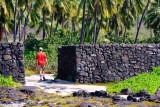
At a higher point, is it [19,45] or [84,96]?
[19,45]

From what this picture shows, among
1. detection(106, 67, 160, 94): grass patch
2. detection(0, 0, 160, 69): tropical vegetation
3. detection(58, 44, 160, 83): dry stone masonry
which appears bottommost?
detection(106, 67, 160, 94): grass patch

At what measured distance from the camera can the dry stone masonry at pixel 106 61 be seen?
19.5 meters

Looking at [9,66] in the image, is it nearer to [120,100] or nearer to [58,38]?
[120,100]

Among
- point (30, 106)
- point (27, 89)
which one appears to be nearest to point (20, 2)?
point (27, 89)

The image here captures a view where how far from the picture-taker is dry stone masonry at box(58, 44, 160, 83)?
1948 cm

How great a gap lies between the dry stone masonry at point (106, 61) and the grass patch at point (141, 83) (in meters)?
0.62

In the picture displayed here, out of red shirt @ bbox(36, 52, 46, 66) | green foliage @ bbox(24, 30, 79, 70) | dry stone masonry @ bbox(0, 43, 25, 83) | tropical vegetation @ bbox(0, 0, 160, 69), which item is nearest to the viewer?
dry stone masonry @ bbox(0, 43, 25, 83)

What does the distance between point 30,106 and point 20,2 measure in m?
25.3

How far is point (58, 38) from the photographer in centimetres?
4256

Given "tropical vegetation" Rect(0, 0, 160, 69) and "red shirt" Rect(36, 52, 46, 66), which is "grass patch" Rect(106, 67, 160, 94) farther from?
"tropical vegetation" Rect(0, 0, 160, 69)

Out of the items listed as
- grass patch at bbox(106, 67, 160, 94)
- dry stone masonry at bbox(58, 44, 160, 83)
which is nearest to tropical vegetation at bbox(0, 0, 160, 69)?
dry stone masonry at bbox(58, 44, 160, 83)

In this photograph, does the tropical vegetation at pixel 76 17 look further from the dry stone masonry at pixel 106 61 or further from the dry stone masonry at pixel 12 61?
the dry stone masonry at pixel 12 61

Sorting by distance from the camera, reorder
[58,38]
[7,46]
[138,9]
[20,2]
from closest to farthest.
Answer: [7,46] < [20,2] < [58,38] < [138,9]

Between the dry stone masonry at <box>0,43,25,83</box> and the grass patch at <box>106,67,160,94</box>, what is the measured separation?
12.3 ft
